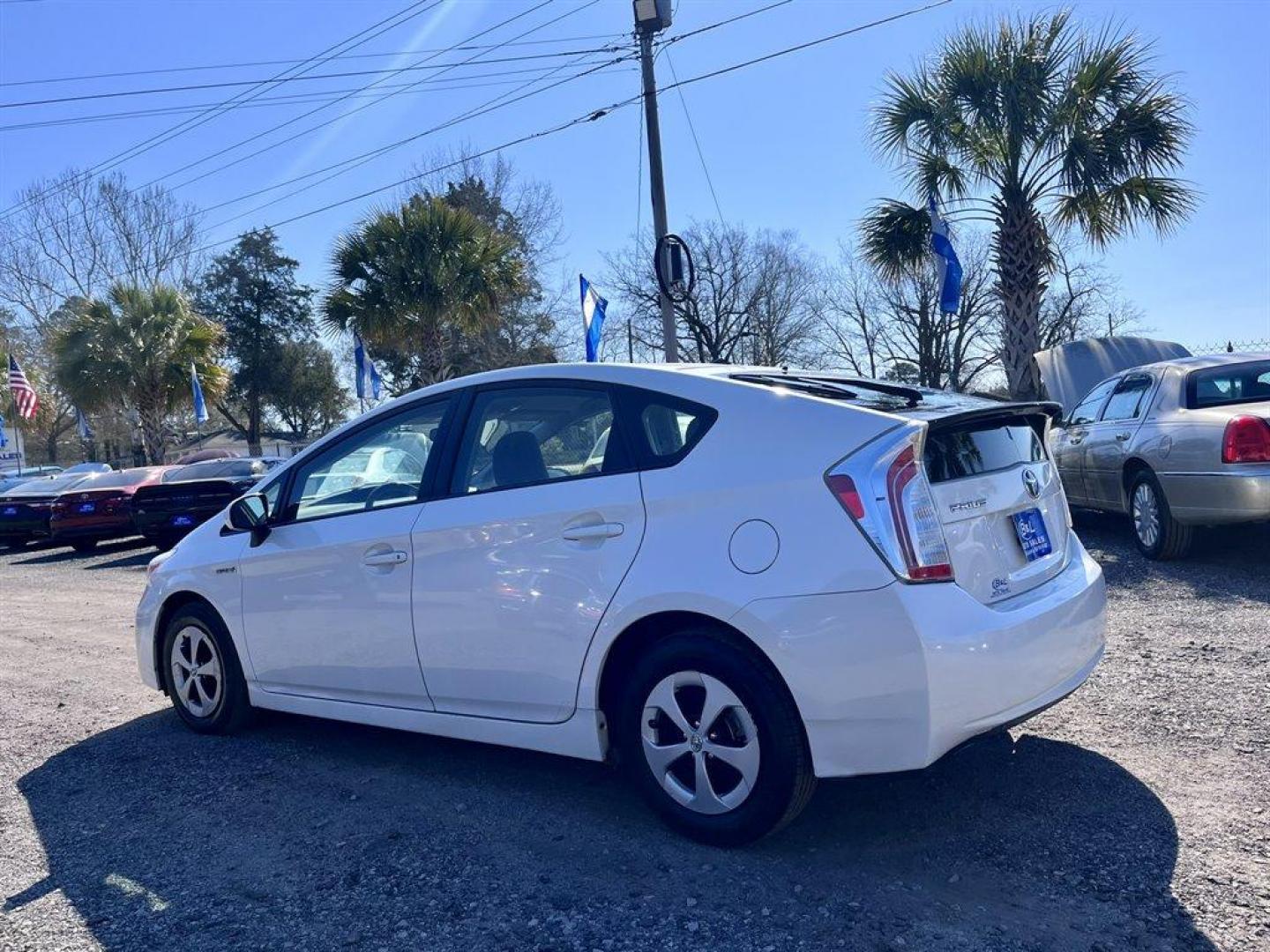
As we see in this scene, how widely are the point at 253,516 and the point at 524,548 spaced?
1.69m

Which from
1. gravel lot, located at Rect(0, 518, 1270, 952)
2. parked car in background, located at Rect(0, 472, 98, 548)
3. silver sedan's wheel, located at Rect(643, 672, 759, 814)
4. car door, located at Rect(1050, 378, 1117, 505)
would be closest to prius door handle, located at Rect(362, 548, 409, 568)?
gravel lot, located at Rect(0, 518, 1270, 952)

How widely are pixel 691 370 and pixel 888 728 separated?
4.81 feet

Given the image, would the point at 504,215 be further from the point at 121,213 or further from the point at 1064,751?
the point at 1064,751

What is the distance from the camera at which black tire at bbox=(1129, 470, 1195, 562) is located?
320 inches

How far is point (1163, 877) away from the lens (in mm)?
3268

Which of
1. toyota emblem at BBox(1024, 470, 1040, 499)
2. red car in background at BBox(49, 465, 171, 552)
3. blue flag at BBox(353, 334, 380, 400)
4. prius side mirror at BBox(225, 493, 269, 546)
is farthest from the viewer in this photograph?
blue flag at BBox(353, 334, 380, 400)

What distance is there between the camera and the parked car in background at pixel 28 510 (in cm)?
1912

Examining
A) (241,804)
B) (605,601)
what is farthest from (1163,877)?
(241,804)

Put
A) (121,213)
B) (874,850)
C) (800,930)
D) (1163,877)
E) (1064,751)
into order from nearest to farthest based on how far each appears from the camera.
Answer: (800,930) < (1163,877) < (874,850) < (1064,751) < (121,213)

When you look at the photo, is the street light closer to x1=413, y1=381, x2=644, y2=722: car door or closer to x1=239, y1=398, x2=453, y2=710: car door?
x1=239, y1=398, x2=453, y2=710: car door

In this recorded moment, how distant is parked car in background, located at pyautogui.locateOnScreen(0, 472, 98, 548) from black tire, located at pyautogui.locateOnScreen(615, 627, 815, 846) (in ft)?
57.9

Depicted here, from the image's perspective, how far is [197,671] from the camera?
5359 millimetres

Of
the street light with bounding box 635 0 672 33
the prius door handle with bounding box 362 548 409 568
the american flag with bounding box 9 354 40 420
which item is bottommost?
the prius door handle with bounding box 362 548 409 568

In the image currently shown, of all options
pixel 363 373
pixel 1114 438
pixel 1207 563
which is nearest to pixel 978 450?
pixel 1207 563
